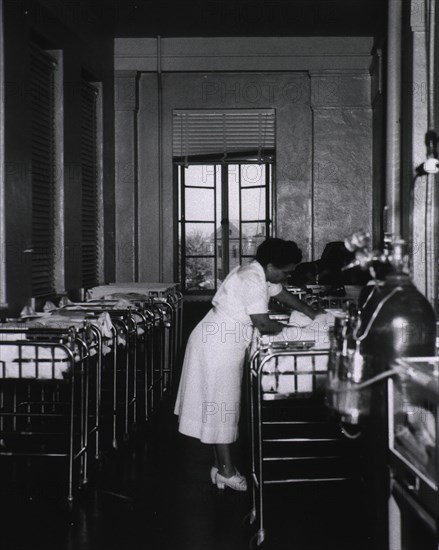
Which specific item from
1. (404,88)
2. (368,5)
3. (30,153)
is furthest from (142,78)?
(404,88)

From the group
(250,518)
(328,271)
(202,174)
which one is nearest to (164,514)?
(250,518)

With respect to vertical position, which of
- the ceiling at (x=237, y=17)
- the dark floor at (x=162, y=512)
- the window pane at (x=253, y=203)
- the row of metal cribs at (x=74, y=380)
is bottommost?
the dark floor at (x=162, y=512)

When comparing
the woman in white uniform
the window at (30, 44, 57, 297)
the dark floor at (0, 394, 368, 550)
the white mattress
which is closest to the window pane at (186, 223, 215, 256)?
the window at (30, 44, 57, 297)

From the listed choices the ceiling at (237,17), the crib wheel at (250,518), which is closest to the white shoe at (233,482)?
the crib wheel at (250,518)

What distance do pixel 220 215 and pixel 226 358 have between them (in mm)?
4541

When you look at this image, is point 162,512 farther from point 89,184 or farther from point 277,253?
point 89,184

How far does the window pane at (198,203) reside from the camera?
8438 mm

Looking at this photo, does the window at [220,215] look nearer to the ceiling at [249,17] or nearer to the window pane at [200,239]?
the window pane at [200,239]

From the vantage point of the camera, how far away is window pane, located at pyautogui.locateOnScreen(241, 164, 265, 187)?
27.6 ft

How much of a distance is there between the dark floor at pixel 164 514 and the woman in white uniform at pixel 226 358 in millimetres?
288

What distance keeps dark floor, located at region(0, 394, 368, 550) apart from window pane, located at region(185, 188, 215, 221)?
428 centimetres

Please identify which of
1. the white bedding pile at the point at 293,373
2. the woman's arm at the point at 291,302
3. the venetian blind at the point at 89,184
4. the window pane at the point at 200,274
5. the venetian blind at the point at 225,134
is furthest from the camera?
the window pane at the point at 200,274

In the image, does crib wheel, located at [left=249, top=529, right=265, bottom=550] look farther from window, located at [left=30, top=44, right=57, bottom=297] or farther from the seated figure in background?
the seated figure in background

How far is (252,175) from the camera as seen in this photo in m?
8.44
